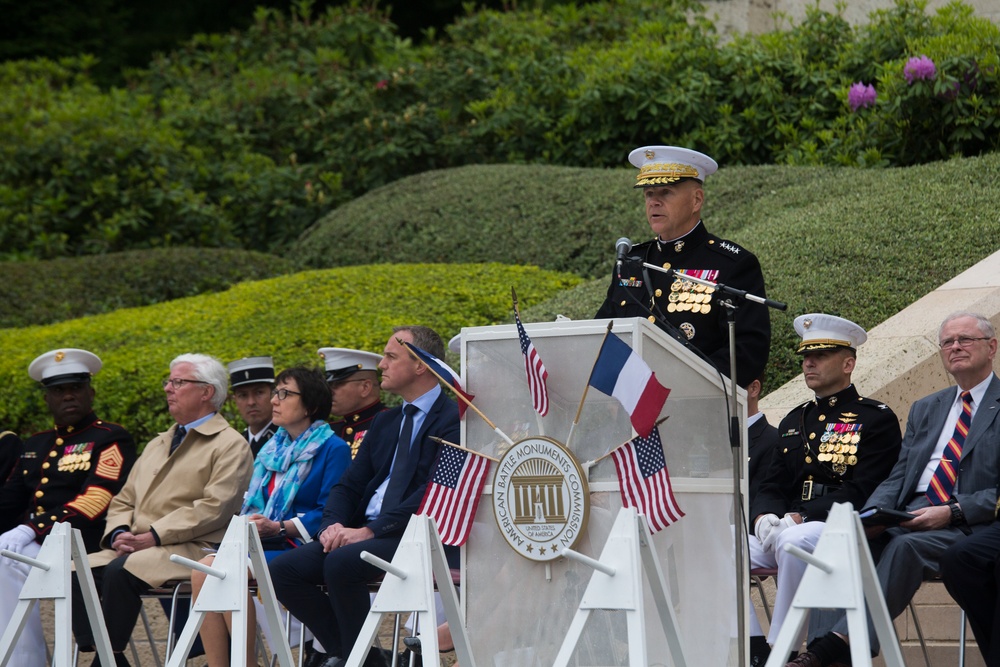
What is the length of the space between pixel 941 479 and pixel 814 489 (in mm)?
601

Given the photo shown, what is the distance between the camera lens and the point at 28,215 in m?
15.3

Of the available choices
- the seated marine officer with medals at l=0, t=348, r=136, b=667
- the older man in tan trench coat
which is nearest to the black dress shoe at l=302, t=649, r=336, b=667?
the older man in tan trench coat

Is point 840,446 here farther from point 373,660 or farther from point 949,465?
point 373,660

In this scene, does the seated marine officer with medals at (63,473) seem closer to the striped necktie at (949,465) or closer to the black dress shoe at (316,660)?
the black dress shoe at (316,660)

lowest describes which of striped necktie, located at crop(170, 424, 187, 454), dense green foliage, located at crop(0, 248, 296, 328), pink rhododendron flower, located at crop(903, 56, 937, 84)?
striped necktie, located at crop(170, 424, 187, 454)

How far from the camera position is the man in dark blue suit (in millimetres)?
6238

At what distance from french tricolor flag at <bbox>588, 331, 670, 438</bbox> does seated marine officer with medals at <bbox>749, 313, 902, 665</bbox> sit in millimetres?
1387

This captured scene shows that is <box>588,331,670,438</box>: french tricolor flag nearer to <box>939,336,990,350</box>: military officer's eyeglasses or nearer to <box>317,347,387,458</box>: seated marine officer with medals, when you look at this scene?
<box>939,336,990,350</box>: military officer's eyeglasses

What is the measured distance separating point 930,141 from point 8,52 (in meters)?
16.0

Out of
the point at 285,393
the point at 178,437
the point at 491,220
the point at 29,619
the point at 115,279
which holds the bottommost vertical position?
the point at 29,619

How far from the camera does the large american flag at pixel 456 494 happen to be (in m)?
4.99

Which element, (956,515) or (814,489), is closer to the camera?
(956,515)

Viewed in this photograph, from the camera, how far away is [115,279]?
13.8m

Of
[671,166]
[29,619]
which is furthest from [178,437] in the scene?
[671,166]
